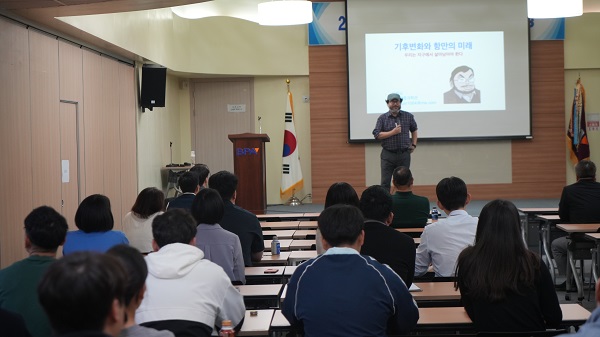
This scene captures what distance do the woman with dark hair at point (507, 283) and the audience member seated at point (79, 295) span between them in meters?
2.04

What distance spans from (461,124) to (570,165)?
6.99 feet

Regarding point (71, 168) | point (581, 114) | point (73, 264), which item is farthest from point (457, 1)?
point (73, 264)

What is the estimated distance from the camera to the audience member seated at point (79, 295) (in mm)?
1486

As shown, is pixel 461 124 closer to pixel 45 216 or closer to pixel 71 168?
pixel 71 168

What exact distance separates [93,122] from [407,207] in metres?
4.61

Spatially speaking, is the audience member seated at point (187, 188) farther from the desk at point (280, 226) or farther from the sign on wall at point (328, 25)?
Answer: the sign on wall at point (328, 25)

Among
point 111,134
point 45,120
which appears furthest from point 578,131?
point 45,120

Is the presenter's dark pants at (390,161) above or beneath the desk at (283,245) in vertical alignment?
above

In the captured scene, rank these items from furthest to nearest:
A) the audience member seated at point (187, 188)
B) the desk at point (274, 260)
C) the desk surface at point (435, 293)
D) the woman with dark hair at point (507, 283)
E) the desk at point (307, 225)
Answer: the desk at point (307, 225) → the audience member seated at point (187, 188) → the desk at point (274, 260) → the desk surface at point (435, 293) → the woman with dark hair at point (507, 283)

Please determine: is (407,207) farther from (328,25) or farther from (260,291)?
(328,25)

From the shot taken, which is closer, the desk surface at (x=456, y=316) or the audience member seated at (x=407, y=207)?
the desk surface at (x=456, y=316)

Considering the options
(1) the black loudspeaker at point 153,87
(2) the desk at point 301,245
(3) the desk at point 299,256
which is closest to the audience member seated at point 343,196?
(3) the desk at point 299,256

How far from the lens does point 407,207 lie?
6.55 m

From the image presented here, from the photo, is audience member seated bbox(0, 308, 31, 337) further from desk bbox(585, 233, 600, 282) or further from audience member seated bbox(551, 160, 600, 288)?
audience member seated bbox(551, 160, 600, 288)
